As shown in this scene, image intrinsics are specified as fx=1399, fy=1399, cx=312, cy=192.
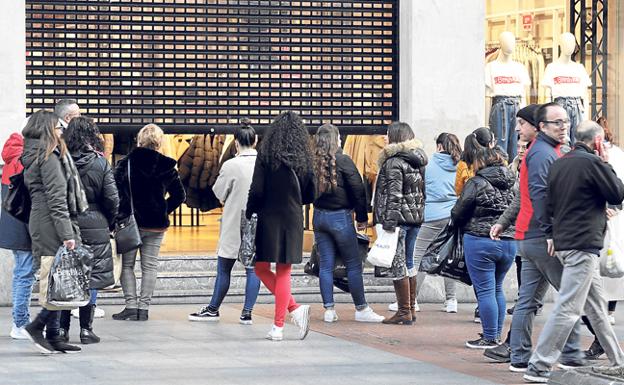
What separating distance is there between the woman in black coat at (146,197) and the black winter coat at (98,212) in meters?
1.24

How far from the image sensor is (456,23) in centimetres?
1542

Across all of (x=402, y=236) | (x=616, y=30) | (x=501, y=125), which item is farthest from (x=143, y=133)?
(x=616, y=30)

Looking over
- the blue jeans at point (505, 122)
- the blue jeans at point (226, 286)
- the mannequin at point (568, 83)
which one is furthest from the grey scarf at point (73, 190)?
the mannequin at point (568, 83)

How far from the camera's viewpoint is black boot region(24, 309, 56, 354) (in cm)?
1068

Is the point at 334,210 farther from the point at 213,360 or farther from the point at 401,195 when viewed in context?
the point at 213,360

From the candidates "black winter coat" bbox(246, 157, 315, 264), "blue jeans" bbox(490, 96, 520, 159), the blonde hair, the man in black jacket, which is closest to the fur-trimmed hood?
"black winter coat" bbox(246, 157, 315, 264)

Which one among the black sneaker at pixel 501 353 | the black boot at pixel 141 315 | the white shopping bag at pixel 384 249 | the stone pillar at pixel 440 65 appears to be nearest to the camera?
the black sneaker at pixel 501 353

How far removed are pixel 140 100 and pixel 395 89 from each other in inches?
114

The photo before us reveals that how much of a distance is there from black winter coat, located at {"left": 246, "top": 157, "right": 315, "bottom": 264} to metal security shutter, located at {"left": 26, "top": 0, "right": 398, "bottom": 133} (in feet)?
12.1

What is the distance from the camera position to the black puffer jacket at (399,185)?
502 inches

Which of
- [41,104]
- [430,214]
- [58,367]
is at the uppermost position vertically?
[41,104]

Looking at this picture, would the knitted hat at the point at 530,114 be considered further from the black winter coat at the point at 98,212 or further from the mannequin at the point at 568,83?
the mannequin at the point at 568,83

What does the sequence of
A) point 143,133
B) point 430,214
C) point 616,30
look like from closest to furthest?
1. point 143,133
2. point 430,214
3. point 616,30

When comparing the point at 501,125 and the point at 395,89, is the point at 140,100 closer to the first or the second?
the point at 395,89
